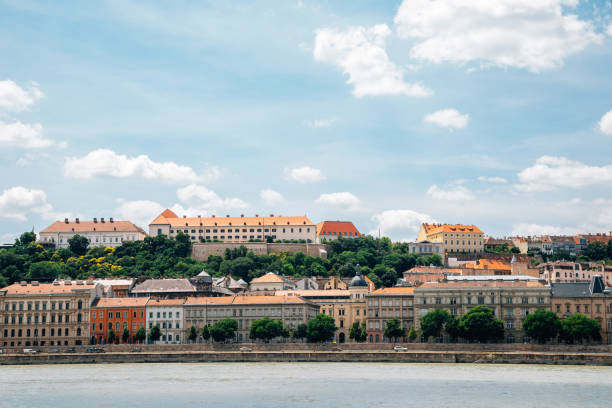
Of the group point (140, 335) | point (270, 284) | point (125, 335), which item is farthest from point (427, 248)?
point (140, 335)

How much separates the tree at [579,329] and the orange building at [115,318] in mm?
39919

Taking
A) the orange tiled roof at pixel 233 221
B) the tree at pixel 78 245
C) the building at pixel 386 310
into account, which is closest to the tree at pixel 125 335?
the building at pixel 386 310

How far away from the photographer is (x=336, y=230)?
153125 mm

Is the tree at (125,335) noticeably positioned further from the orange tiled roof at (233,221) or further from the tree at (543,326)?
the orange tiled roof at (233,221)

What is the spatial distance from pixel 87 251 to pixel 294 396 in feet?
329

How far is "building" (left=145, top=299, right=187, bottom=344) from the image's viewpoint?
283 ft

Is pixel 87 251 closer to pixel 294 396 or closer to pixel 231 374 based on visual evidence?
pixel 231 374

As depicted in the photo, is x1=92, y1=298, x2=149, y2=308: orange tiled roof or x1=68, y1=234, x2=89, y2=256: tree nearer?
x1=92, y1=298, x2=149, y2=308: orange tiled roof

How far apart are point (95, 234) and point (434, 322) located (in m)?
85.2

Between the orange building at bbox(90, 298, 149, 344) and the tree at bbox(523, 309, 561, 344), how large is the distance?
3702 cm

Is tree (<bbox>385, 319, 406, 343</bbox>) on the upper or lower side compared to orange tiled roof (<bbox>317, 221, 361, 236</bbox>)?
lower

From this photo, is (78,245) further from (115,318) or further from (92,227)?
(115,318)

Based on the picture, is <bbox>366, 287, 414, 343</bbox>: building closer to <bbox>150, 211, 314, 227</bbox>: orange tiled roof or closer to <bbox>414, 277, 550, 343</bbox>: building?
<bbox>414, 277, 550, 343</bbox>: building

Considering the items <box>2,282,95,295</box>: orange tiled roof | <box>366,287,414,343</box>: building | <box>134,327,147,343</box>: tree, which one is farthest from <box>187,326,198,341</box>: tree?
<box>366,287,414,343</box>: building
